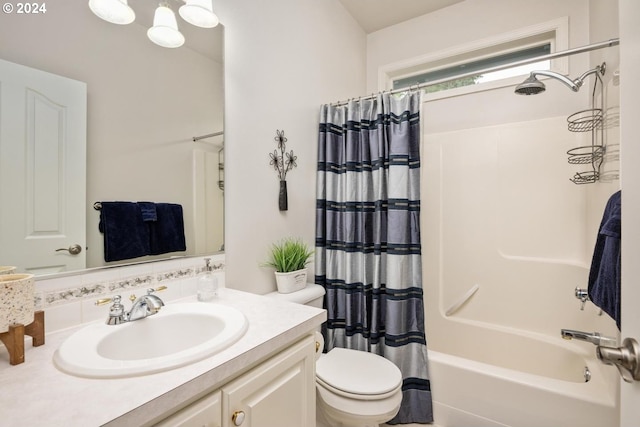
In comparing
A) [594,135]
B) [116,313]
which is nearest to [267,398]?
[116,313]

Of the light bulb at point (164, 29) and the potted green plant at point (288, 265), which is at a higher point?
the light bulb at point (164, 29)

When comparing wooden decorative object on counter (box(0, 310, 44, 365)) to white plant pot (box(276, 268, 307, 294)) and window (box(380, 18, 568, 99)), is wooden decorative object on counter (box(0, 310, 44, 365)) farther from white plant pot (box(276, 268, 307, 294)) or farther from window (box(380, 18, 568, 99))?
window (box(380, 18, 568, 99))

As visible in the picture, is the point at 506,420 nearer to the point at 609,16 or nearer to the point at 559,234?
the point at 559,234

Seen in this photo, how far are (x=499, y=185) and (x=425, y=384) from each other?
58.4 inches

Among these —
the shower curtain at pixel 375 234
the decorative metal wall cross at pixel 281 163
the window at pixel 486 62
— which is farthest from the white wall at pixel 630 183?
the window at pixel 486 62

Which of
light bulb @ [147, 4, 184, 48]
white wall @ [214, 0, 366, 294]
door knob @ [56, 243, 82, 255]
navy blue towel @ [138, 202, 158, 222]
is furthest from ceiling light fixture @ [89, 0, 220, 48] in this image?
door knob @ [56, 243, 82, 255]

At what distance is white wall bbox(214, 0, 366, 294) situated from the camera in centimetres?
150

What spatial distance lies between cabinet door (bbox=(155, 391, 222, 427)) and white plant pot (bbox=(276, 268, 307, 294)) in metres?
0.92

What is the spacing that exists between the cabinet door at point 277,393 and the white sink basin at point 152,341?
0.39ft

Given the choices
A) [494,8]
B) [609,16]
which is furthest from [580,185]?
A: [494,8]

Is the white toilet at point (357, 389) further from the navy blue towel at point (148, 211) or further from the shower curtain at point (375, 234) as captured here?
the navy blue towel at point (148, 211)

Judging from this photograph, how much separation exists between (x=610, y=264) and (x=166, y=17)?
1759 mm

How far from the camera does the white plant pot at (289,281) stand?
166cm

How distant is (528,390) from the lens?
4.67 feet
